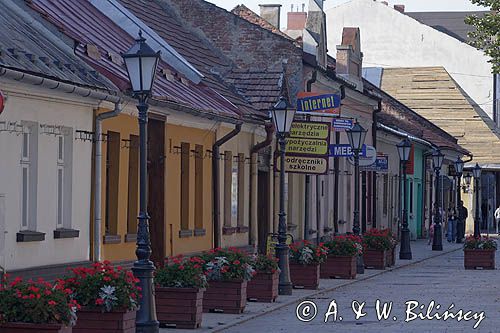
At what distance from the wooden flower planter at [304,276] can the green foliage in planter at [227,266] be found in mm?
5830

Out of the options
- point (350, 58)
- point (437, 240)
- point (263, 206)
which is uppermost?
point (350, 58)

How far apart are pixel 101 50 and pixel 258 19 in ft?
56.1

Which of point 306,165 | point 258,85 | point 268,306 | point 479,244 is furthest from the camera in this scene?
point 479,244

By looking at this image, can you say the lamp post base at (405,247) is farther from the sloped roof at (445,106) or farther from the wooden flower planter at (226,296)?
the sloped roof at (445,106)

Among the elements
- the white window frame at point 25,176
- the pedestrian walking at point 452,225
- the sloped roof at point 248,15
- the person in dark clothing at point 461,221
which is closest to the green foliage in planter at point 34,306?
the white window frame at point 25,176

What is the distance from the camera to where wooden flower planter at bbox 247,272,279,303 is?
70.9ft

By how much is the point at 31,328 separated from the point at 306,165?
15.6 m

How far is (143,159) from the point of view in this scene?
14719mm

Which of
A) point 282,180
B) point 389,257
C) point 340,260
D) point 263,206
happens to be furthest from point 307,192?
point 282,180

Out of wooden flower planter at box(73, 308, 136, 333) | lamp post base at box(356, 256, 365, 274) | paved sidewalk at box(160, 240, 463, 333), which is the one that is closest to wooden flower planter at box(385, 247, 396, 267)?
paved sidewalk at box(160, 240, 463, 333)

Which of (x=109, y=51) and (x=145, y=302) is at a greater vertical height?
(x=109, y=51)

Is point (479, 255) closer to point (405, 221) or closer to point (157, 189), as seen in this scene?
point (405, 221)

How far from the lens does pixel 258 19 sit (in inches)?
1487

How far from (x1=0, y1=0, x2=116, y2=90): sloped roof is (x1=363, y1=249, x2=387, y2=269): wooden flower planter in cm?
1574
